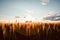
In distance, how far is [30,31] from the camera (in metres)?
2.29

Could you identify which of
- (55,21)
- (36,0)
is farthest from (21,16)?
(55,21)

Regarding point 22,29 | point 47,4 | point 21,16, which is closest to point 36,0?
point 47,4

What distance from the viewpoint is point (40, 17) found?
2334 millimetres

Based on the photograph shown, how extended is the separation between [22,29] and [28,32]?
0.09 meters

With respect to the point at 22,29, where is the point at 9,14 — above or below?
above

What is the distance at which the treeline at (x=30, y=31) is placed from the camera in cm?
226

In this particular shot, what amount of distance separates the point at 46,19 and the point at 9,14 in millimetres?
514

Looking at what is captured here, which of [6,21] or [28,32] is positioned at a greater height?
[6,21]

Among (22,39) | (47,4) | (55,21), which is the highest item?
(47,4)

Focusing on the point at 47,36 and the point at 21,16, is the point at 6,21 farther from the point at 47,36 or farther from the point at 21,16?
the point at 47,36

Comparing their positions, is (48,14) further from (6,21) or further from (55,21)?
(6,21)

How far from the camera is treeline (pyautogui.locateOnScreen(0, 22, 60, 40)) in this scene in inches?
89.0

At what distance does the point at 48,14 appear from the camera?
7.74ft

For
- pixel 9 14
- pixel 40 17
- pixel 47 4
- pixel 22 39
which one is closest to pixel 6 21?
pixel 9 14
